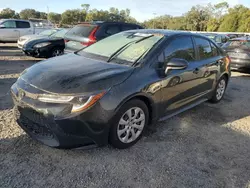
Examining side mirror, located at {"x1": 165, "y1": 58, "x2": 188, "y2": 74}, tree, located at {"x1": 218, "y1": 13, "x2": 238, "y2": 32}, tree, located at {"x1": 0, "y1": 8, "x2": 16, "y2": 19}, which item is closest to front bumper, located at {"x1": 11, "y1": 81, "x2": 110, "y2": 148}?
side mirror, located at {"x1": 165, "y1": 58, "x2": 188, "y2": 74}

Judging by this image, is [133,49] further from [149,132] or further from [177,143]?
[177,143]

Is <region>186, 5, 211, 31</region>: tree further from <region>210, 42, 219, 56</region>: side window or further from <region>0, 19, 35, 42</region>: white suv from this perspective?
<region>210, 42, 219, 56</region>: side window

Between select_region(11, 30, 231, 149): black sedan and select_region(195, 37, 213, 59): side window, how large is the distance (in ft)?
0.37

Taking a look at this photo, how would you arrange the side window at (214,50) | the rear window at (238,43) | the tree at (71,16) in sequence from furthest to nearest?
the tree at (71,16) < the rear window at (238,43) < the side window at (214,50)

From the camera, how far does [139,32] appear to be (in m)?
4.31

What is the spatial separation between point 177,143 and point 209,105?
7.06 feet

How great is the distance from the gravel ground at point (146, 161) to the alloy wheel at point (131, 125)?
177mm

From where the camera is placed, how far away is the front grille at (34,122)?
279 cm

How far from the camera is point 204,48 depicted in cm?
472

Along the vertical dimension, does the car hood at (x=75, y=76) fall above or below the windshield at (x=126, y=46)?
below

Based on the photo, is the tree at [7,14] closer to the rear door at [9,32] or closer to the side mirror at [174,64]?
the rear door at [9,32]

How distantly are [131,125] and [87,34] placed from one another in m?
5.39

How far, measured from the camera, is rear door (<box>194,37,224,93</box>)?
4465mm

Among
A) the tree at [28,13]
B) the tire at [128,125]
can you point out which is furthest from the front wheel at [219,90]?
the tree at [28,13]
